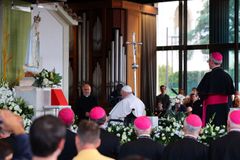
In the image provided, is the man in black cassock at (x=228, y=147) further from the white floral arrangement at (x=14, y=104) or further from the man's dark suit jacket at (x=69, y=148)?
the white floral arrangement at (x=14, y=104)

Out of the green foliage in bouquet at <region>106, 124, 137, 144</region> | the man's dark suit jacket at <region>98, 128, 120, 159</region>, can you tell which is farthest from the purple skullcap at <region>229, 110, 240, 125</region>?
the green foliage in bouquet at <region>106, 124, 137, 144</region>

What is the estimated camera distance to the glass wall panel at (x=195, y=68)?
1872 cm

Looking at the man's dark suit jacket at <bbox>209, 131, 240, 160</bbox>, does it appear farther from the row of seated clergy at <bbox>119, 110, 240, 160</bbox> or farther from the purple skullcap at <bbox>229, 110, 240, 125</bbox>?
the purple skullcap at <bbox>229, 110, 240, 125</bbox>

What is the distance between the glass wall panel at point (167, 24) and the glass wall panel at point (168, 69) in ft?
1.21

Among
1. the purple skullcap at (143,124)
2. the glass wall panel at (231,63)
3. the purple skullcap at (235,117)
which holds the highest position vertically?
the glass wall panel at (231,63)

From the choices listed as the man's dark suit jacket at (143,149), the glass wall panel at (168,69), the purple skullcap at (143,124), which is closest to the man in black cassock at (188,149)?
the man's dark suit jacket at (143,149)

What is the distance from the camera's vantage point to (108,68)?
17.6m

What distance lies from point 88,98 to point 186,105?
115 inches

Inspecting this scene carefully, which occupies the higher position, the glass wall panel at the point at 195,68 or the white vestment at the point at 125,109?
the glass wall panel at the point at 195,68

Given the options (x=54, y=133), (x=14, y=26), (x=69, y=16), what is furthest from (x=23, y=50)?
(x=54, y=133)

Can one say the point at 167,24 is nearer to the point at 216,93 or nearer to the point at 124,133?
the point at 216,93

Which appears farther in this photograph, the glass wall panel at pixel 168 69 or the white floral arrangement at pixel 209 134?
the glass wall panel at pixel 168 69

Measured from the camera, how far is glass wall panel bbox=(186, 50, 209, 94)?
737 inches

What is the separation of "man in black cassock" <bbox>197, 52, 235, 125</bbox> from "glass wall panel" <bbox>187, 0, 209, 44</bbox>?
9156 millimetres
